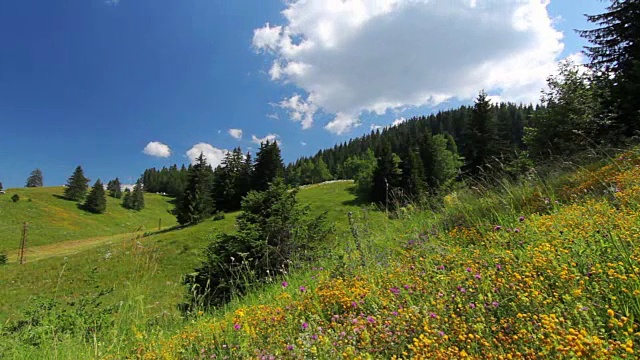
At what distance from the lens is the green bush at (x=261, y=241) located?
691 cm

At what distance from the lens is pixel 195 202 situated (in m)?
45.2

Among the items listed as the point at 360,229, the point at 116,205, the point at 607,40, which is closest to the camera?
the point at 360,229

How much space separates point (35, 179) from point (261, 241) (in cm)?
17624

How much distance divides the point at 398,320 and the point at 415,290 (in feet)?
1.65

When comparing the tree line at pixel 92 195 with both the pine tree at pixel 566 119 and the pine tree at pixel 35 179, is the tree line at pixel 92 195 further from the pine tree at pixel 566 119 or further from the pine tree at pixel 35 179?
the pine tree at pixel 566 119

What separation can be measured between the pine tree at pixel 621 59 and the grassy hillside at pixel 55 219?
4341cm

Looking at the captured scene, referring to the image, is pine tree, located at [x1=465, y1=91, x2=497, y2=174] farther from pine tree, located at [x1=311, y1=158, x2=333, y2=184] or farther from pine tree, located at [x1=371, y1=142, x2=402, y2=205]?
pine tree, located at [x1=311, y1=158, x2=333, y2=184]

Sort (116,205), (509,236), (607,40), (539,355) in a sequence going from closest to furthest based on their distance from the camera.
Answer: (539,355), (509,236), (607,40), (116,205)

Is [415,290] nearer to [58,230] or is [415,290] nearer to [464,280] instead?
[464,280]

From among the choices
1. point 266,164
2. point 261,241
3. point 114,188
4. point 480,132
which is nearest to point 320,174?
point 266,164

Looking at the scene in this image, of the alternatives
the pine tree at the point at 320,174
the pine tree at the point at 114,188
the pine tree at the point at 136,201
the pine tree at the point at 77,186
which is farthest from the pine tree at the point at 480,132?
the pine tree at the point at 114,188

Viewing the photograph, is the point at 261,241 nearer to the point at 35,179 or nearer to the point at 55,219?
the point at 55,219

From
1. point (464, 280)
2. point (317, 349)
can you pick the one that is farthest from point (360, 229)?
point (317, 349)

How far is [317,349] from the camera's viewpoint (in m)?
2.08
